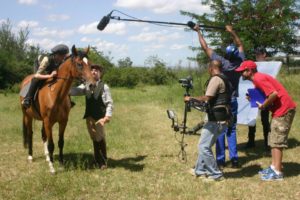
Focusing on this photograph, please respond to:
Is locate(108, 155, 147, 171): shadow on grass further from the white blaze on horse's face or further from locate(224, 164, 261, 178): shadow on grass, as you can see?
the white blaze on horse's face

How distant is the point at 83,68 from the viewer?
22.5 feet

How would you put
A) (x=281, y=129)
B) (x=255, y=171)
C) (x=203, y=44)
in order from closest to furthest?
(x=281, y=129) < (x=203, y=44) < (x=255, y=171)

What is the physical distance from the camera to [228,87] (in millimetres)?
6254

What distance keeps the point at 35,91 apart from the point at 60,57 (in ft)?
3.03

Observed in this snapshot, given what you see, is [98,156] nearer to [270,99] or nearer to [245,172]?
[245,172]

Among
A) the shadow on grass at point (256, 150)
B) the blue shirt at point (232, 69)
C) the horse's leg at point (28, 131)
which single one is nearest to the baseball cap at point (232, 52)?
the blue shirt at point (232, 69)

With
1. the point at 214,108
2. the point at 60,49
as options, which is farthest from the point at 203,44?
the point at 60,49

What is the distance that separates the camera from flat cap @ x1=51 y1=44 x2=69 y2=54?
7.70 meters

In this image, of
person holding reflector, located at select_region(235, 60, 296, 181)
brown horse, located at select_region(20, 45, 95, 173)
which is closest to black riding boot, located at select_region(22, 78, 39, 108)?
brown horse, located at select_region(20, 45, 95, 173)

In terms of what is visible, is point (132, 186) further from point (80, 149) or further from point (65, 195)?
point (80, 149)

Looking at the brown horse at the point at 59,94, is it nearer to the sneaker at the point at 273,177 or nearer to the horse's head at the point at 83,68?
the horse's head at the point at 83,68

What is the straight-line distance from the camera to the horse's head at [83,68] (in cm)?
673

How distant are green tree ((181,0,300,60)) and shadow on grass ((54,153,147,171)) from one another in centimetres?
1443

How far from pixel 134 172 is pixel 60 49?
2799mm
